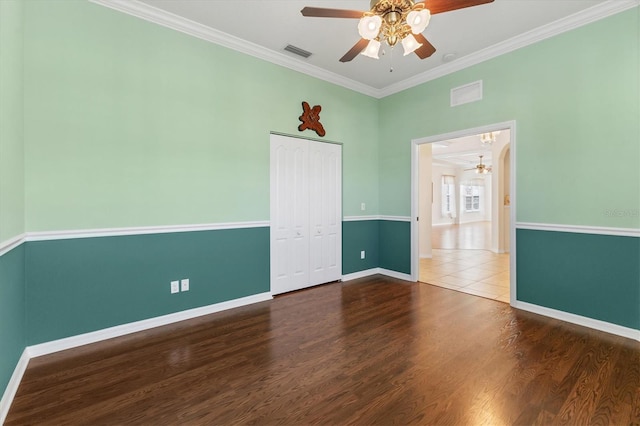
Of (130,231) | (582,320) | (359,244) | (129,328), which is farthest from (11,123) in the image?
(582,320)

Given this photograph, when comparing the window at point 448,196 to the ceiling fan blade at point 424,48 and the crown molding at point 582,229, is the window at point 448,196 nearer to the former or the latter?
the crown molding at point 582,229

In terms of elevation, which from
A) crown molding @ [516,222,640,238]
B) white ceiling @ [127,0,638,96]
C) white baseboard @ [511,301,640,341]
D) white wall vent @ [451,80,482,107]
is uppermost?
white ceiling @ [127,0,638,96]

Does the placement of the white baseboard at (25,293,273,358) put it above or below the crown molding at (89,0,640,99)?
below

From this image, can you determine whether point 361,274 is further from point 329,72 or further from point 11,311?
point 11,311

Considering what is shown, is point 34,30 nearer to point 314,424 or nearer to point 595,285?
Answer: point 314,424

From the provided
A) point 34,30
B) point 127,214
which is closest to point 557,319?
point 127,214

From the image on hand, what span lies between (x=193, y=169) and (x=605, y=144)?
14.2 feet

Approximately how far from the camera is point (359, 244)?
16.8ft

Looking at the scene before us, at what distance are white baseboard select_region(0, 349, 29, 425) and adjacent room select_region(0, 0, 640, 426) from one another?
0.03 meters

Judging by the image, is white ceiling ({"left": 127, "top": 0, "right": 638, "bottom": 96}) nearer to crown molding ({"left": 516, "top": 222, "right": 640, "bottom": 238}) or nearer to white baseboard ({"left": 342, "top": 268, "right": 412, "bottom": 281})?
crown molding ({"left": 516, "top": 222, "right": 640, "bottom": 238})

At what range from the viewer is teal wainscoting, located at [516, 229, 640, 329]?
2.91 m

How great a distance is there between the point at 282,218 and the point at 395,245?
6.86 feet

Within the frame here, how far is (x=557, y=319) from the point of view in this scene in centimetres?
332

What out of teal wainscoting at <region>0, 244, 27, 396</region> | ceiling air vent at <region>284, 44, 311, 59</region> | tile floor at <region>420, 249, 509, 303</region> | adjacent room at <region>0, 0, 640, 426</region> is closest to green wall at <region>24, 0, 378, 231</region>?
adjacent room at <region>0, 0, 640, 426</region>
